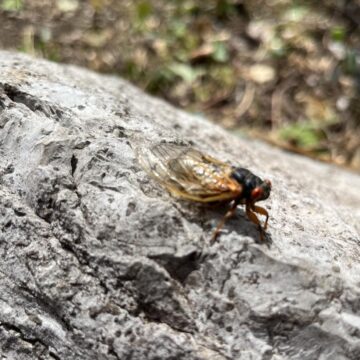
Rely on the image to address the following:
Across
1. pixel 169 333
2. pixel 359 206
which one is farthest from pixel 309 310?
pixel 359 206

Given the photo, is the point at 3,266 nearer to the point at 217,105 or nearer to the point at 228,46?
the point at 217,105

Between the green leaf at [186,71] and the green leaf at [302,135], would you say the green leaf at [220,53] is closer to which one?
the green leaf at [186,71]

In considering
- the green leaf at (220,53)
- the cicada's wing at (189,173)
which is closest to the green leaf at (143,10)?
the green leaf at (220,53)

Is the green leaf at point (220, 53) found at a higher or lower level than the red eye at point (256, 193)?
lower

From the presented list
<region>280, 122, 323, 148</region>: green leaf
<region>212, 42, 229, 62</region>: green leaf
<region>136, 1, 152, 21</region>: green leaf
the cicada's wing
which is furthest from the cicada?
<region>136, 1, 152, 21</region>: green leaf

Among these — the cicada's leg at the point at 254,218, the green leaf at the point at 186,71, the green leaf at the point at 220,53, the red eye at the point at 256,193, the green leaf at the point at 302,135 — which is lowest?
the green leaf at the point at 302,135

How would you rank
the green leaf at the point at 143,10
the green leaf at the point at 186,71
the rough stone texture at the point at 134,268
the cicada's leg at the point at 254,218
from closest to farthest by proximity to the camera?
the rough stone texture at the point at 134,268 < the cicada's leg at the point at 254,218 < the green leaf at the point at 186,71 < the green leaf at the point at 143,10
